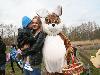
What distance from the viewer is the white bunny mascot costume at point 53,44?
27.5 feet

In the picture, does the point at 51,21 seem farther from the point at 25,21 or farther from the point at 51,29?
the point at 25,21

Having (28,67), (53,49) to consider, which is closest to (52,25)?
(53,49)

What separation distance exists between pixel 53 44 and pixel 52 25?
0.44m

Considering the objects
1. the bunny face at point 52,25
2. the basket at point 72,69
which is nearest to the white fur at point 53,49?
the bunny face at point 52,25

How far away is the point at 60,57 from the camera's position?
839 cm

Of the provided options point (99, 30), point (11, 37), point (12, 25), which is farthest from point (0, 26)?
point (99, 30)

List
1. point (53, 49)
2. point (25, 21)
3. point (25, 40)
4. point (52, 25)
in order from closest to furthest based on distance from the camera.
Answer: point (53, 49) → point (25, 40) → point (52, 25) → point (25, 21)

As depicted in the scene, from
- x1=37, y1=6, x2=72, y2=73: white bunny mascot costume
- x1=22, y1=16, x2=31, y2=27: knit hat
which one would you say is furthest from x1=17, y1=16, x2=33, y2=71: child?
x1=37, y1=6, x2=72, y2=73: white bunny mascot costume

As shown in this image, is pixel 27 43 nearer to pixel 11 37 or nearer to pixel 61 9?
pixel 61 9

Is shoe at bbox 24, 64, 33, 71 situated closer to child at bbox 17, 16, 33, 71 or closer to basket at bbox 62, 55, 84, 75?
child at bbox 17, 16, 33, 71

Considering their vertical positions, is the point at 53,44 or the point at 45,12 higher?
the point at 45,12

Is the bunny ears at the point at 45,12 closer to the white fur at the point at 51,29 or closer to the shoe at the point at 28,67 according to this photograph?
the white fur at the point at 51,29

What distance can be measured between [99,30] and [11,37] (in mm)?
18528

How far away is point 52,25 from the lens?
28.3 feet
